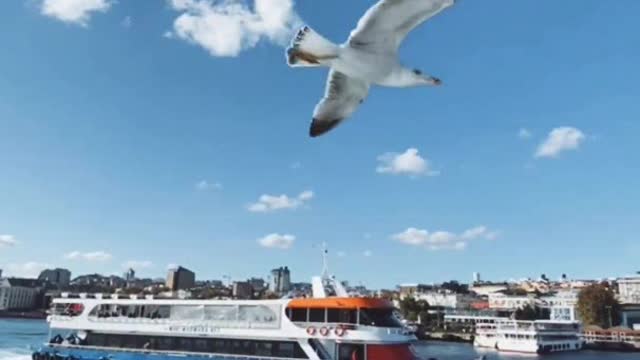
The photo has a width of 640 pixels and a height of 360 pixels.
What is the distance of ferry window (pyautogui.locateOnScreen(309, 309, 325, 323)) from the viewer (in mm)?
15930

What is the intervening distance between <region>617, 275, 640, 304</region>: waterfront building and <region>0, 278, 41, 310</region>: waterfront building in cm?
9013

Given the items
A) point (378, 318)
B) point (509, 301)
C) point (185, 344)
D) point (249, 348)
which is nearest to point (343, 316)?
point (378, 318)

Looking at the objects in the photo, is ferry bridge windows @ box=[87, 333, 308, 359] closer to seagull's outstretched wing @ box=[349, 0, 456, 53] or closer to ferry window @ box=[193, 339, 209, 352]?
ferry window @ box=[193, 339, 209, 352]

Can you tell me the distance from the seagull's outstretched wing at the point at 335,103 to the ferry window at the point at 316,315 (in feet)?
37.3

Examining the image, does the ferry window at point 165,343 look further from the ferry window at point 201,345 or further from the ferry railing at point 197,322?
the ferry window at point 201,345

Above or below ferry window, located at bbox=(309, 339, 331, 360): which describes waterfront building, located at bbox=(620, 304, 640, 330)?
above

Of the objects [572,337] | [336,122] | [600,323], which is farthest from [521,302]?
[336,122]

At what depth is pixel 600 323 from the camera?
60.7 meters

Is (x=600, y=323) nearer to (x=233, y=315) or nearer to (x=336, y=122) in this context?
(x=233, y=315)

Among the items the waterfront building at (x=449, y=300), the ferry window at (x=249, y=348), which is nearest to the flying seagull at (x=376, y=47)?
the ferry window at (x=249, y=348)

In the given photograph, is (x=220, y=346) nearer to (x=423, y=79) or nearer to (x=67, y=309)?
(x=67, y=309)

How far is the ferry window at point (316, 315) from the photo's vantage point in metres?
15.9

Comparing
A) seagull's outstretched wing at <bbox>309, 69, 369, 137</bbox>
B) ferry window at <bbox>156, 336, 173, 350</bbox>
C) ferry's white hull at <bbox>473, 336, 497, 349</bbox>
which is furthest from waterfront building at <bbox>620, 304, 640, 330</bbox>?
seagull's outstretched wing at <bbox>309, 69, 369, 137</bbox>

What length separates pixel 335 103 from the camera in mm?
5203
